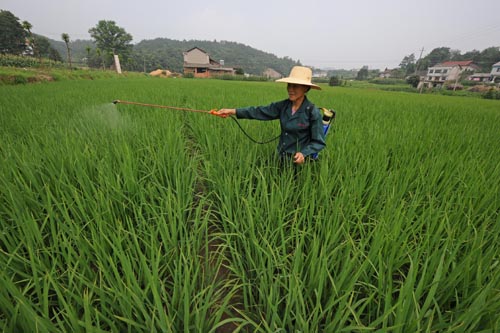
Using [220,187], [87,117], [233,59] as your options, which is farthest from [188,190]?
[233,59]

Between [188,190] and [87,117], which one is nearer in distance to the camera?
[188,190]

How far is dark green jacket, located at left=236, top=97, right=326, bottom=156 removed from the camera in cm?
153

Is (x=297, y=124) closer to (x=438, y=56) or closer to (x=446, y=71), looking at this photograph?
(x=446, y=71)

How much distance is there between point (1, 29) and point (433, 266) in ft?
149

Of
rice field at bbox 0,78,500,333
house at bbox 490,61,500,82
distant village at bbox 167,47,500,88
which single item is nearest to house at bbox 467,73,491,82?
distant village at bbox 167,47,500,88

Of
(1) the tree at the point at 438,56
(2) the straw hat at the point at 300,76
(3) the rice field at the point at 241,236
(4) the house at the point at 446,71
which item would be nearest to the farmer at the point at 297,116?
(2) the straw hat at the point at 300,76

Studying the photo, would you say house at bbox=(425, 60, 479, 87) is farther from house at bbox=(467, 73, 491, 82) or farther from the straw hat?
the straw hat

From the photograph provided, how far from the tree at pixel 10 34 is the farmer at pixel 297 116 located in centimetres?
4210

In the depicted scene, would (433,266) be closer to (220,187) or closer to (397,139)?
(220,187)

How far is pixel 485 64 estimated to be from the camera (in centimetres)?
4562

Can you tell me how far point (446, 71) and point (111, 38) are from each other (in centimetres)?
6111

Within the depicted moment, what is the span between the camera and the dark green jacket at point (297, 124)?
1.53 metres

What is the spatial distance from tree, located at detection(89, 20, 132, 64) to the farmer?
5061 centimetres

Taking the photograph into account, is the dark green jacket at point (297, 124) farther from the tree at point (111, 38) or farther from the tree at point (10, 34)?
the tree at point (111, 38)
